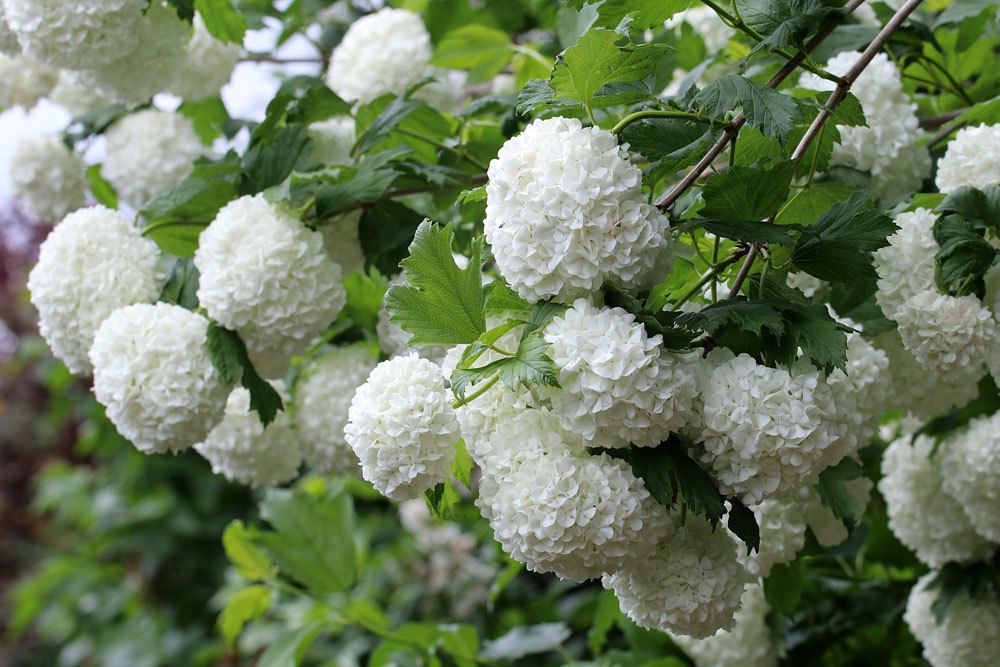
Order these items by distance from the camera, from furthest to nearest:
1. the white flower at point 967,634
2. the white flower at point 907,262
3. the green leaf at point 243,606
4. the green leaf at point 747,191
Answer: the green leaf at point 243,606 < the white flower at point 967,634 < the white flower at point 907,262 < the green leaf at point 747,191

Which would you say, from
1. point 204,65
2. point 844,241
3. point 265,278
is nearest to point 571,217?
point 844,241

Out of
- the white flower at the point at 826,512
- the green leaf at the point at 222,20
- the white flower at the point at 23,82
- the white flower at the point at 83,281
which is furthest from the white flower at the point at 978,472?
the white flower at the point at 23,82

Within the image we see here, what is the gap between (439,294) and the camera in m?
0.99

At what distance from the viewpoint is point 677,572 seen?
100 cm

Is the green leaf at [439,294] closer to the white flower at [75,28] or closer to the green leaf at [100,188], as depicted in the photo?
the white flower at [75,28]

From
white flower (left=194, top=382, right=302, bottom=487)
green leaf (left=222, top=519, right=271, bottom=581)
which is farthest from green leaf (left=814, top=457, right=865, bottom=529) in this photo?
green leaf (left=222, top=519, right=271, bottom=581)

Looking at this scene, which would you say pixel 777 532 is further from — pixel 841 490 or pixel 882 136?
pixel 882 136

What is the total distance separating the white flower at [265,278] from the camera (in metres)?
1.33

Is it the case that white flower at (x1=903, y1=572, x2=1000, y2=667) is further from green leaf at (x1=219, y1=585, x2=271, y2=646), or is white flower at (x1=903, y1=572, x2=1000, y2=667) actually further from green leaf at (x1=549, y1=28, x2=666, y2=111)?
green leaf at (x1=219, y1=585, x2=271, y2=646)

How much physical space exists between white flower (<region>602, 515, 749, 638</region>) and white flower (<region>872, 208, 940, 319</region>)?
1.13 feet

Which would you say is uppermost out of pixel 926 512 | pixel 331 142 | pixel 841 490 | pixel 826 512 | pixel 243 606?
pixel 331 142

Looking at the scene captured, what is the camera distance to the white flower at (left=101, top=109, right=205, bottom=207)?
1.93 m

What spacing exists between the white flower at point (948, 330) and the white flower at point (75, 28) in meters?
1.17

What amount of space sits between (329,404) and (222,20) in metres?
0.66
